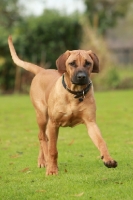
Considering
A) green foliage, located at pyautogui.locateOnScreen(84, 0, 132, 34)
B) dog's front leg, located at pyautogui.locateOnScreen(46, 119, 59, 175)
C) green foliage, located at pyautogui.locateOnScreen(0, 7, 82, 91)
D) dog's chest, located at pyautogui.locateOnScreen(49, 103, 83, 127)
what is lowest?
green foliage, located at pyautogui.locateOnScreen(84, 0, 132, 34)

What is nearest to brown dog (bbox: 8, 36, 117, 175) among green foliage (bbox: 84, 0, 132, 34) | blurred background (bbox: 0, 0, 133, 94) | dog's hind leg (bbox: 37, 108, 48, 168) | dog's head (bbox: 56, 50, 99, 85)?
dog's head (bbox: 56, 50, 99, 85)

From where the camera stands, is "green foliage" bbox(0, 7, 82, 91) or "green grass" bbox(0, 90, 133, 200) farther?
"green foliage" bbox(0, 7, 82, 91)

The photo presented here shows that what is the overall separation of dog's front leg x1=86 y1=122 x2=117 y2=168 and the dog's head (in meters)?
0.65

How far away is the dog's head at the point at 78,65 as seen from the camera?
7.00m

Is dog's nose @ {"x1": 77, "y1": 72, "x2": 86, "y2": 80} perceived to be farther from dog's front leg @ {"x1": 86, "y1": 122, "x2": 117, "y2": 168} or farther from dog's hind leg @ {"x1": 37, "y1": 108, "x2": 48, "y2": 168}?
dog's hind leg @ {"x1": 37, "y1": 108, "x2": 48, "y2": 168}

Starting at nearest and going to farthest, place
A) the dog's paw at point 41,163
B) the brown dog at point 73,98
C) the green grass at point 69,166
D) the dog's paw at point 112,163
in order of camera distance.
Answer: the green grass at point 69,166 < the dog's paw at point 112,163 < the brown dog at point 73,98 < the dog's paw at point 41,163

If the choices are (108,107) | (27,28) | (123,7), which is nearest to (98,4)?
(123,7)

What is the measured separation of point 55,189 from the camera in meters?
6.52

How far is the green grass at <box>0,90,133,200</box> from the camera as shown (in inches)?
249

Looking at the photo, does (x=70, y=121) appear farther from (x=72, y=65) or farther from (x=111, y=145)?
(x=111, y=145)

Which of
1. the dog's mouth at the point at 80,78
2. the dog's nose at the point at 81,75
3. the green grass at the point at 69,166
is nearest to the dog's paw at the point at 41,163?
the green grass at the point at 69,166

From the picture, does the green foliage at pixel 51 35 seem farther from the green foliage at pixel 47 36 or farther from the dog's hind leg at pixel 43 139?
the dog's hind leg at pixel 43 139

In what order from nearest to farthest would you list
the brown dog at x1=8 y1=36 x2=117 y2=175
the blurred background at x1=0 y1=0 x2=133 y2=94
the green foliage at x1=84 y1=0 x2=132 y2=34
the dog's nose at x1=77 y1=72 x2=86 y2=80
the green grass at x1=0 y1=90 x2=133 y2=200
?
the green grass at x1=0 y1=90 x2=133 y2=200 < the dog's nose at x1=77 y1=72 x2=86 y2=80 < the brown dog at x1=8 y1=36 x2=117 y2=175 < the blurred background at x1=0 y1=0 x2=133 y2=94 < the green foliage at x1=84 y1=0 x2=132 y2=34

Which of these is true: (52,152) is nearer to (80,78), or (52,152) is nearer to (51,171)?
(51,171)
